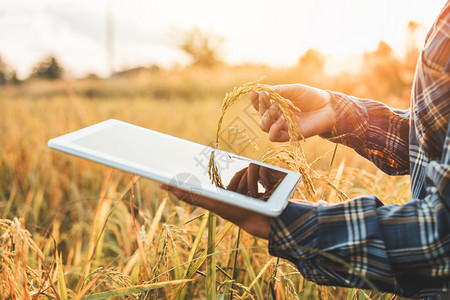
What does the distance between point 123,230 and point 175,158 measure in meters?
0.90

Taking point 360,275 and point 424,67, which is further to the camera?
point 424,67

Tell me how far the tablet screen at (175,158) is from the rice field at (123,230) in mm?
114

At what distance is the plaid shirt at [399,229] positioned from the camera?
0.61 metres

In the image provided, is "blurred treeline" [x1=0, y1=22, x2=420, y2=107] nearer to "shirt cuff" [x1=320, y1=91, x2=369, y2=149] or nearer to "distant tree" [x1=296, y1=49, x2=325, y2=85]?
"distant tree" [x1=296, y1=49, x2=325, y2=85]

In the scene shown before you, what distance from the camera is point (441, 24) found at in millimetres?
700

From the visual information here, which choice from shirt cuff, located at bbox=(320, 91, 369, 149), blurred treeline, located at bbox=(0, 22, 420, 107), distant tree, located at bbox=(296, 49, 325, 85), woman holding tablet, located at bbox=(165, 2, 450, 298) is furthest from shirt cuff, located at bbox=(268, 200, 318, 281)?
distant tree, located at bbox=(296, 49, 325, 85)

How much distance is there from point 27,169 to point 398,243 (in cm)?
245

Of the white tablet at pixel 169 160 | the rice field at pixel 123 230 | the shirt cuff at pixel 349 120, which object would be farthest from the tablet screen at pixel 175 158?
the shirt cuff at pixel 349 120

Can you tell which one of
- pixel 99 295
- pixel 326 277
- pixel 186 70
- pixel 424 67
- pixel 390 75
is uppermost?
pixel 424 67

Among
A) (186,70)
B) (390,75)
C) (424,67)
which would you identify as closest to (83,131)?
(424,67)

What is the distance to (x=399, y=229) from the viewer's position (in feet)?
2.05

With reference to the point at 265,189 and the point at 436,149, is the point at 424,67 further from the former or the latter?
the point at 265,189

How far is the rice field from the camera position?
32.7 inches

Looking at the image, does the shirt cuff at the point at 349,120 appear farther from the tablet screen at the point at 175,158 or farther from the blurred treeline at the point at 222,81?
the blurred treeline at the point at 222,81
